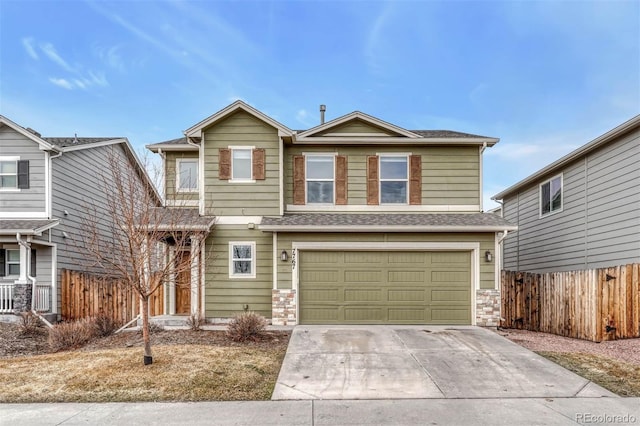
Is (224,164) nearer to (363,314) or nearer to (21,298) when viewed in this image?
(363,314)

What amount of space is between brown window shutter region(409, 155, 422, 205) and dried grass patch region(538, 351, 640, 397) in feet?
17.5

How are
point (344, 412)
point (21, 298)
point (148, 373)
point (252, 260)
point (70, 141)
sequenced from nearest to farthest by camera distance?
point (344, 412) → point (148, 373) → point (252, 260) → point (21, 298) → point (70, 141)

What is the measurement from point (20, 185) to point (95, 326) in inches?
237

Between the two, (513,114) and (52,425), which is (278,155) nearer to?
(52,425)

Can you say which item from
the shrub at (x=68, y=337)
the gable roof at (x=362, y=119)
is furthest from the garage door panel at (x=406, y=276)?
the shrub at (x=68, y=337)

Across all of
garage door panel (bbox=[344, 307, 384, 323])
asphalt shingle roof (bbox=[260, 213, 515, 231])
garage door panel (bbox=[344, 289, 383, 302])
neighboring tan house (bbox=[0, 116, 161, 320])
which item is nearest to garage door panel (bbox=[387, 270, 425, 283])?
garage door panel (bbox=[344, 289, 383, 302])

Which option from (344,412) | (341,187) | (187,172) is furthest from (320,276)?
(344,412)

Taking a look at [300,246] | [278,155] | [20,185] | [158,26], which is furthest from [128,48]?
[300,246]

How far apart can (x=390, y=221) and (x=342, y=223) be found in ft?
4.41

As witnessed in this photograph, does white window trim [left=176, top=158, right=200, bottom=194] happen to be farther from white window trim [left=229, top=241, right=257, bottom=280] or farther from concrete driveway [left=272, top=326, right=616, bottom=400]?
concrete driveway [left=272, top=326, right=616, bottom=400]

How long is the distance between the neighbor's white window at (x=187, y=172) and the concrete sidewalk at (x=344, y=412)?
797 cm

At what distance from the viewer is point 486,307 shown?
11.4 meters

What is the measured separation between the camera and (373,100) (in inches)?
779

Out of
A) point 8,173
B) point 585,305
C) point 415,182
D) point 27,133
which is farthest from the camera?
point 8,173
